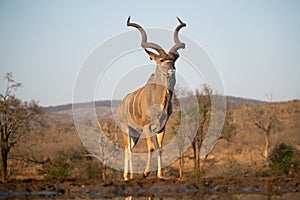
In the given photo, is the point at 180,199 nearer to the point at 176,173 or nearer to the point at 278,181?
the point at 278,181

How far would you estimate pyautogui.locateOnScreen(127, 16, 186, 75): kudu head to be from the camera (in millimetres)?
18688

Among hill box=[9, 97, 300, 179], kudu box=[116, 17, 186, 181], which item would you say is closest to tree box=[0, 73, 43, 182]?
hill box=[9, 97, 300, 179]

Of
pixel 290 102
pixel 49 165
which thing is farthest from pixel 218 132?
pixel 290 102

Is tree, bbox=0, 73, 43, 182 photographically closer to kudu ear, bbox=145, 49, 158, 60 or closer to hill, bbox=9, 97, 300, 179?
hill, bbox=9, 97, 300, 179

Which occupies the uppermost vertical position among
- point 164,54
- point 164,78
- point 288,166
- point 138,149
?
point 164,54

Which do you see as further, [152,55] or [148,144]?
[152,55]

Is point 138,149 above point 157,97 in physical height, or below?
below

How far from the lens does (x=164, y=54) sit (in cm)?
1897

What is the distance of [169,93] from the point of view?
Result: 19.0m

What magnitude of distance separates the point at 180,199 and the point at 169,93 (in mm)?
5047

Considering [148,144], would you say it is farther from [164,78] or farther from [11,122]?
[11,122]

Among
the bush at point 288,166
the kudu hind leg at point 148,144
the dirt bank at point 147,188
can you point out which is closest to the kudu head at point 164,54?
the kudu hind leg at point 148,144

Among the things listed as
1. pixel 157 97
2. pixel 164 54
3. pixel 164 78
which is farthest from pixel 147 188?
pixel 164 54

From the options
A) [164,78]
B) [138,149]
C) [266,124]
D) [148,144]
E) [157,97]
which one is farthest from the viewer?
[266,124]
